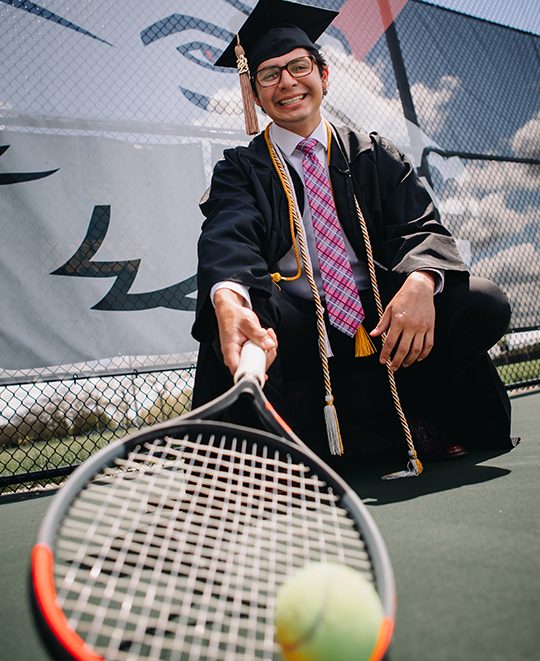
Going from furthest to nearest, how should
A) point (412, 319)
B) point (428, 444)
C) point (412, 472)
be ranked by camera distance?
point (428, 444) < point (412, 472) < point (412, 319)

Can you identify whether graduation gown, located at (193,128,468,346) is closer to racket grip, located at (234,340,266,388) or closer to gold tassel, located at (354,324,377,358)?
gold tassel, located at (354,324,377,358)

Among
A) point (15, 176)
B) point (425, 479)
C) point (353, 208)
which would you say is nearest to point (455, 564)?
point (425, 479)

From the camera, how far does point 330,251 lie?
5.39 ft

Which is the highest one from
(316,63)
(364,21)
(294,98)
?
(364,21)

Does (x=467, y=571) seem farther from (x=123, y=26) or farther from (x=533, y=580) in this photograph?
(x=123, y=26)

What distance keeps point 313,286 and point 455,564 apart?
96cm

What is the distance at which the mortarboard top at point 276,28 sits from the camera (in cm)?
171

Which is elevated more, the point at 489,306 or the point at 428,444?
the point at 489,306

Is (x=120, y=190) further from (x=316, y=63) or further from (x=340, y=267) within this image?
(x=340, y=267)

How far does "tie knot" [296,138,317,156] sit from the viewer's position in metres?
1.73

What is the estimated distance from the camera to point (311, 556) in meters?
0.83

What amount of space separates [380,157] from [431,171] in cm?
218

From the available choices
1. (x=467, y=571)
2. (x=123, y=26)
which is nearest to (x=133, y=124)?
(x=123, y=26)

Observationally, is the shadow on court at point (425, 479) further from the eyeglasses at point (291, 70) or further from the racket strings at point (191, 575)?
the eyeglasses at point (291, 70)
